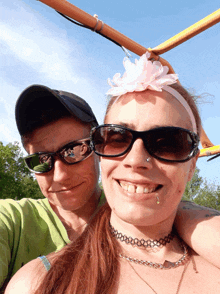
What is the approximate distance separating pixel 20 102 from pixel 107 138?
3.32 feet

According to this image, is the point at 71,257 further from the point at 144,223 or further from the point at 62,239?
the point at 62,239

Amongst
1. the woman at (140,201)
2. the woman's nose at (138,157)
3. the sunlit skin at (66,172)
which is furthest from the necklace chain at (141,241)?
the sunlit skin at (66,172)

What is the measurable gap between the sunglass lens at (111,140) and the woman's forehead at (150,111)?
0.06 metres

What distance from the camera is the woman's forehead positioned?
1388 mm

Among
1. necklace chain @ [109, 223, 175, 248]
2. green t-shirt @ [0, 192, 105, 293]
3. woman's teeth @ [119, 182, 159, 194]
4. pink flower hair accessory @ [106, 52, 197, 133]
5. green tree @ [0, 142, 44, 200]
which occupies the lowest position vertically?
green tree @ [0, 142, 44, 200]

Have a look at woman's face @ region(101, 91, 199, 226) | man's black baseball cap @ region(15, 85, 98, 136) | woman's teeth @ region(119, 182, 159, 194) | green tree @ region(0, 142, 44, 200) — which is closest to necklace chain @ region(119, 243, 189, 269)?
woman's face @ region(101, 91, 199, 226)

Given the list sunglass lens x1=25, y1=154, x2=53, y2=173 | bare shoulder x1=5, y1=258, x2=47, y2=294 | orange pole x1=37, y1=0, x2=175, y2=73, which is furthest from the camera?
orange pole x1=37, y1=0, x2=175, y2=73

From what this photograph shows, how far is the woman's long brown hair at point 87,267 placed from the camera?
1206 mm

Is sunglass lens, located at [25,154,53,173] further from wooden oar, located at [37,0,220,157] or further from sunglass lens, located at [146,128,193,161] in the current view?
wooden oar, located at [37,0,220,157]

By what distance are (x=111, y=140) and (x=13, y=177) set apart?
22.6m

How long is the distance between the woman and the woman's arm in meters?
0.09

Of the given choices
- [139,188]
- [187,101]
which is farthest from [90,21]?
[139,188]

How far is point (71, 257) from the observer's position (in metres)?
1.37

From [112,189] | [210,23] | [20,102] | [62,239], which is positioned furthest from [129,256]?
[210,23]
